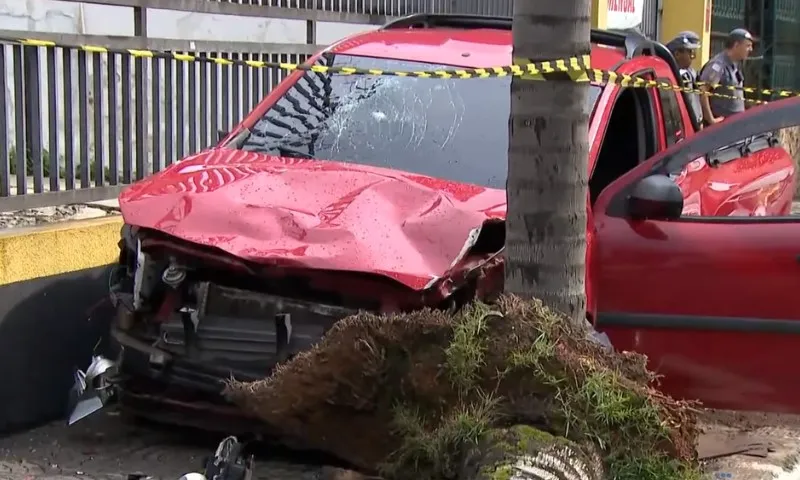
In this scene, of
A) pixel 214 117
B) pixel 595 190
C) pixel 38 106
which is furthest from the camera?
pixel 214 117

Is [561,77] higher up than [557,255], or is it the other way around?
[561,77]

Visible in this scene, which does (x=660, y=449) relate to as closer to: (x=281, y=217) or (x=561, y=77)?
(x=561, y=77)

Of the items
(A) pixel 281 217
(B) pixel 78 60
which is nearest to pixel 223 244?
(A) pixel 281 217

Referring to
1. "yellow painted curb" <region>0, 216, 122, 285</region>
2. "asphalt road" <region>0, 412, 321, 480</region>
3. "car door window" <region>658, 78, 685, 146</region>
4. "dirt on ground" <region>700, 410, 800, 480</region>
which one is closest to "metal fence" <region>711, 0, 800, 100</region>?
"car door window" <region>658, 78, 685, 146</region>

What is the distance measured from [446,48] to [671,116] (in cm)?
153

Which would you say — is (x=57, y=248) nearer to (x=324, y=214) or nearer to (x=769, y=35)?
(x=324, y=214)

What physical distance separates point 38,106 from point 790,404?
3850 mm

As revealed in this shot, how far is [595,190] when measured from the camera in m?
6.07

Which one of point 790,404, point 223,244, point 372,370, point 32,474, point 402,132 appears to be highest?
point 402,132

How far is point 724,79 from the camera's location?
9930 millimetres

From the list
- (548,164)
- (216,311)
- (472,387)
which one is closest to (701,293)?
(548,164)

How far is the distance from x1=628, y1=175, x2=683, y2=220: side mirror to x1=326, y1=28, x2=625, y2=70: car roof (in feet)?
2.98

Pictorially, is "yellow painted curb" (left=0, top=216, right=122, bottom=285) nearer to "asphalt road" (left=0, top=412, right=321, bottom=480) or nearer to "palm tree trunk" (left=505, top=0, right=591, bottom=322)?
"asphalt road" (left=0, top=412, right=321, bottom=480)

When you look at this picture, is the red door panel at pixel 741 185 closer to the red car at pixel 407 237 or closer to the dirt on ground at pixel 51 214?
the red car at pixel 407 237
